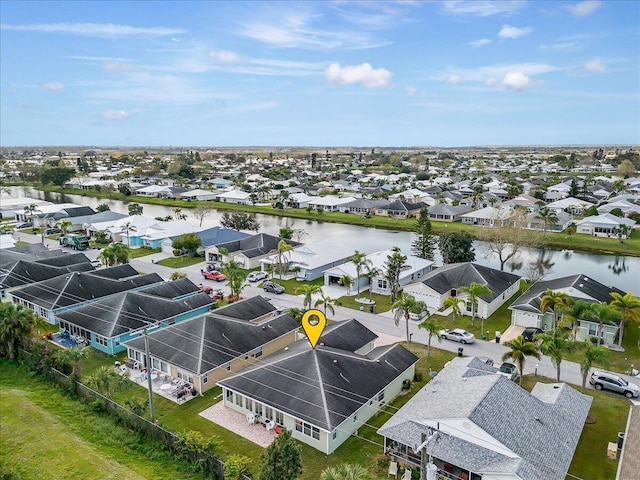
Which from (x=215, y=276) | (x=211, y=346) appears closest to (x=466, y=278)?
(x=211, y=346)

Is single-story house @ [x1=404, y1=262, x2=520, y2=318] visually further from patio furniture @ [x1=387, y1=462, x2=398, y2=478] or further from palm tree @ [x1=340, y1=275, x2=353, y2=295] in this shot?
patio furniture @ [x1=387, y1=462, x2=398, y2=478]

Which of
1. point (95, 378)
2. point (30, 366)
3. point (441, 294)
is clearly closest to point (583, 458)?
point (441, 294)

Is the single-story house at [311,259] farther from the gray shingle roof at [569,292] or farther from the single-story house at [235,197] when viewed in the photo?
the single-story house at [235,197]

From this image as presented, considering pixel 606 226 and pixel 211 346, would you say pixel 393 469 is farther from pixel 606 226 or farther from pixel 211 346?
pixel 606 226

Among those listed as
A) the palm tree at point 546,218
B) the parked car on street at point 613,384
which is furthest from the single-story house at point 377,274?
the palm tree at point 546,218

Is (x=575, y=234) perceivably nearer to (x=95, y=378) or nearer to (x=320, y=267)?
(x=320, y=267)

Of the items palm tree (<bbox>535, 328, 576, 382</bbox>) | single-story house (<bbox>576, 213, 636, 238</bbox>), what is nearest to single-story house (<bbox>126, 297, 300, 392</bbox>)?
palm tree (<bbox>535, 328, 576, 382</bbox>)
